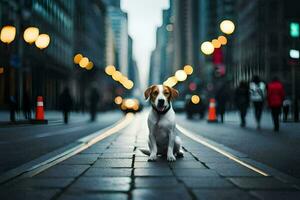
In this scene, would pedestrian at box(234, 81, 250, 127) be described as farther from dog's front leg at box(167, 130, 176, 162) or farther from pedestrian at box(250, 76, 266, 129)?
dog's front leg at box(167, 130, 176, 162)

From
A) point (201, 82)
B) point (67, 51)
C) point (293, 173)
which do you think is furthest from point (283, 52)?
point (293, 173)

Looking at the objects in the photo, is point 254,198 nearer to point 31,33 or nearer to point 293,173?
point 293,173

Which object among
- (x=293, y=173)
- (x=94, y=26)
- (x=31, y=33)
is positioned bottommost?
(x=293, y=173)

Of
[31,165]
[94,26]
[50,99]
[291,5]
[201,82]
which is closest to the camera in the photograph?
[31,165]

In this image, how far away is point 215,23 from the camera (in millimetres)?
117125

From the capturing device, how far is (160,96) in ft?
24.6

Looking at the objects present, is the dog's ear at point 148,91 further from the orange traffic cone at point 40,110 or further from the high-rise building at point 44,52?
the high-rise building at point 44,52

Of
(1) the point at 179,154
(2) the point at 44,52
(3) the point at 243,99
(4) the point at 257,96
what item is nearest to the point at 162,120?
(1) the point at 179,154

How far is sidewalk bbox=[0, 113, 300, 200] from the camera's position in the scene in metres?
4.92

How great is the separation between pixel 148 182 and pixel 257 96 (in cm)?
1287

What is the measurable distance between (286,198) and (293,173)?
1.96 meters

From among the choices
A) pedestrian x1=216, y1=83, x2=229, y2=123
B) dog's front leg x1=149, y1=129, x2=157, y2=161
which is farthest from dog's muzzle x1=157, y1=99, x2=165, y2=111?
pedestrian x1=216, y1=83, x2=229, y2=123

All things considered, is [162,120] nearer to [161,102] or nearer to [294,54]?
[161,102]

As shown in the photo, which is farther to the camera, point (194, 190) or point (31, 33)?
point (31, 33)
